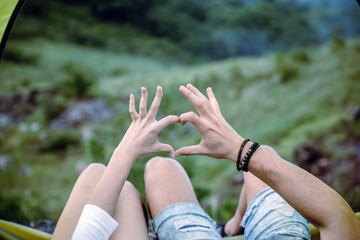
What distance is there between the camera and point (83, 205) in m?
1.05

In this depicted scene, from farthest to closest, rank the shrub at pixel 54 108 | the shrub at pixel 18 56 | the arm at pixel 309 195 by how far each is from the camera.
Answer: the shrub at pixel 18 56, the shrub at pixel 54 108, the arm at pixel 309 195

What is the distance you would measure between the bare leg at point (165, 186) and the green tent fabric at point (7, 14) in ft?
2.37

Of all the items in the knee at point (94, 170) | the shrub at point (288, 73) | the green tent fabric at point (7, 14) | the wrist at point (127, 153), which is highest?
the green tent fabric at point (7, 14)

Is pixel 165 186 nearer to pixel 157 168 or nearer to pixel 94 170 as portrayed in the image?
pixel 157 168

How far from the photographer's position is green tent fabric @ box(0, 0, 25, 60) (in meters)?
1.39

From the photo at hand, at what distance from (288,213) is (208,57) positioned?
459 cm

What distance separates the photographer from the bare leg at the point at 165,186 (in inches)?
43.1

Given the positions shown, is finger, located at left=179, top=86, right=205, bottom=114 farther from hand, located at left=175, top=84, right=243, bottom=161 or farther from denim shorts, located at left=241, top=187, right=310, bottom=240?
denim shorts, located at left=241, top=187, right=310, bottom=240

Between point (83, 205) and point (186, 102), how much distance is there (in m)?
3.48

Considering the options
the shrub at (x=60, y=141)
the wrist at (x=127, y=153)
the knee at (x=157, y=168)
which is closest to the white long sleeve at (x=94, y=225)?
the wrist at (x=127, y=153)

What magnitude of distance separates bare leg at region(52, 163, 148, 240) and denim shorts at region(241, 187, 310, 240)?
1.03 feet

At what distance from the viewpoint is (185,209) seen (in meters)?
1.06

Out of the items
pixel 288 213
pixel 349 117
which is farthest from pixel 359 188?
pixel 288 213

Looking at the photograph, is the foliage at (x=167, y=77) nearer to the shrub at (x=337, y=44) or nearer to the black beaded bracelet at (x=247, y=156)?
the shrub at (x=337, y=44)
